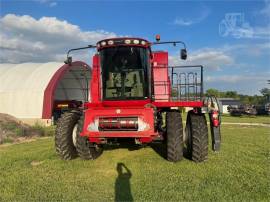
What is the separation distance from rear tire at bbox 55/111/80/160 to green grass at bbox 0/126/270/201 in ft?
0.82

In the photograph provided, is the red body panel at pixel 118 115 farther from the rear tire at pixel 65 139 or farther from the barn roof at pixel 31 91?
the barn roof at pixel 31 91

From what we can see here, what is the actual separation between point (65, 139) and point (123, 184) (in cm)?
285

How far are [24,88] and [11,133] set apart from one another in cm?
833

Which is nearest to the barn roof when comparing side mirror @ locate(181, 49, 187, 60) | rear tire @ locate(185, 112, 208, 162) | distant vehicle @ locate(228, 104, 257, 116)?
side mirror @ locate(181, 49, 187, 60)

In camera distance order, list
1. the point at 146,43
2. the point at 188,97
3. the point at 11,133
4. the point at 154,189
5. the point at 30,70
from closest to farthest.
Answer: the point at 154,189
the point at 146,43
the point at 188,97
the point at 11,133
the point at 30,70

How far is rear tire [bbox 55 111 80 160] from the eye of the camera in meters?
8.70

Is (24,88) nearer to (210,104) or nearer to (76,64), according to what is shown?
(76,64)

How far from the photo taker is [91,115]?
7973 mm

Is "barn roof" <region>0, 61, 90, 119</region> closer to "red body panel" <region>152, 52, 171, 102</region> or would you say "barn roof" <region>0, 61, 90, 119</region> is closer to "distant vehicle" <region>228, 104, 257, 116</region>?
"red body panel" <region>152, 52, 171, 102</region>

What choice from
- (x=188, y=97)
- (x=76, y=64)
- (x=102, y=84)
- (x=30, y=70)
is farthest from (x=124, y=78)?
(x=30, y=70)

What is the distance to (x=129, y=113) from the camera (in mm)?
7844

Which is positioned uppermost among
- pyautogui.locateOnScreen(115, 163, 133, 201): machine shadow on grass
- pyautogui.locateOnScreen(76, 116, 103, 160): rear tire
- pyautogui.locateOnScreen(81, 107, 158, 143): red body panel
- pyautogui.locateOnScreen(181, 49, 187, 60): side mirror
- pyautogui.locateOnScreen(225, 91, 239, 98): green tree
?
pyautogui.locateOnScreen(225, 91, 239, 98): green tree

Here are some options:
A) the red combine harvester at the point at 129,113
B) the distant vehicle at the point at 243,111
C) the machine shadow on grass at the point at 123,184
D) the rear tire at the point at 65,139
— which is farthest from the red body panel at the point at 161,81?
the distant vehicle at the point at 243,111

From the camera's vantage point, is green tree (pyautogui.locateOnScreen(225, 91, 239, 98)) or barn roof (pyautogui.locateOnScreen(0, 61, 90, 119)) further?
green tree (pyautogui.locateOnScreen(225, 91, 239, 98))
